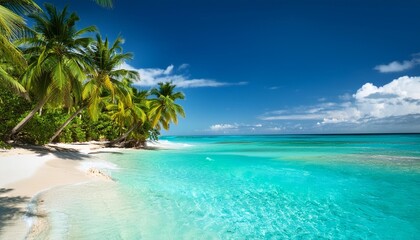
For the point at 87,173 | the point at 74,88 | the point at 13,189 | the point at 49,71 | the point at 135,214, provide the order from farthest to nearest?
the point at 74,88 → the point at 49,71 → the point at 87,173 → the point at 13,189 → the point at 135,214

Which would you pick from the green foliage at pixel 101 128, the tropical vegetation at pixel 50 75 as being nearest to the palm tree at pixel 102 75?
the tropical vegetation at pixel 50 75

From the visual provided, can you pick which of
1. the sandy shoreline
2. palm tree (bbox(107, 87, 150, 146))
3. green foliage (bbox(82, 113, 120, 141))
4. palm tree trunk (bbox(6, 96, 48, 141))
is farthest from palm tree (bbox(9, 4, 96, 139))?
green foliage (bbox(82, 113, 120, 141))

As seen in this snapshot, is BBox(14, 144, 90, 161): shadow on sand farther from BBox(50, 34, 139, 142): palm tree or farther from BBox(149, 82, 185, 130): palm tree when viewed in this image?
BBox(149, 82, 185, 130): palm tree

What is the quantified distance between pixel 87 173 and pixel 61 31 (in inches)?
327

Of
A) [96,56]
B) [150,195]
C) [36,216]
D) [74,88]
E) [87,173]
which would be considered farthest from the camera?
[96,56]

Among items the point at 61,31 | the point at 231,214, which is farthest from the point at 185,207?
the point at 61,31

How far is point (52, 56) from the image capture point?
13.8 m

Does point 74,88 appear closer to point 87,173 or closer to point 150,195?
point 87,173

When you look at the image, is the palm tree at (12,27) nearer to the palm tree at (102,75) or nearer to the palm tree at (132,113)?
the palm tree at (102,75)

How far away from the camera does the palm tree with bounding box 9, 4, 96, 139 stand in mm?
13531

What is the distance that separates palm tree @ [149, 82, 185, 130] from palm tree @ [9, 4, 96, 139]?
13517 millimetres

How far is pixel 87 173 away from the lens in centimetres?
1052

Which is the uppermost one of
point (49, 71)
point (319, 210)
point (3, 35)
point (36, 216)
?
point (49, 71)

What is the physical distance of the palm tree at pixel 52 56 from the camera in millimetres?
13531
